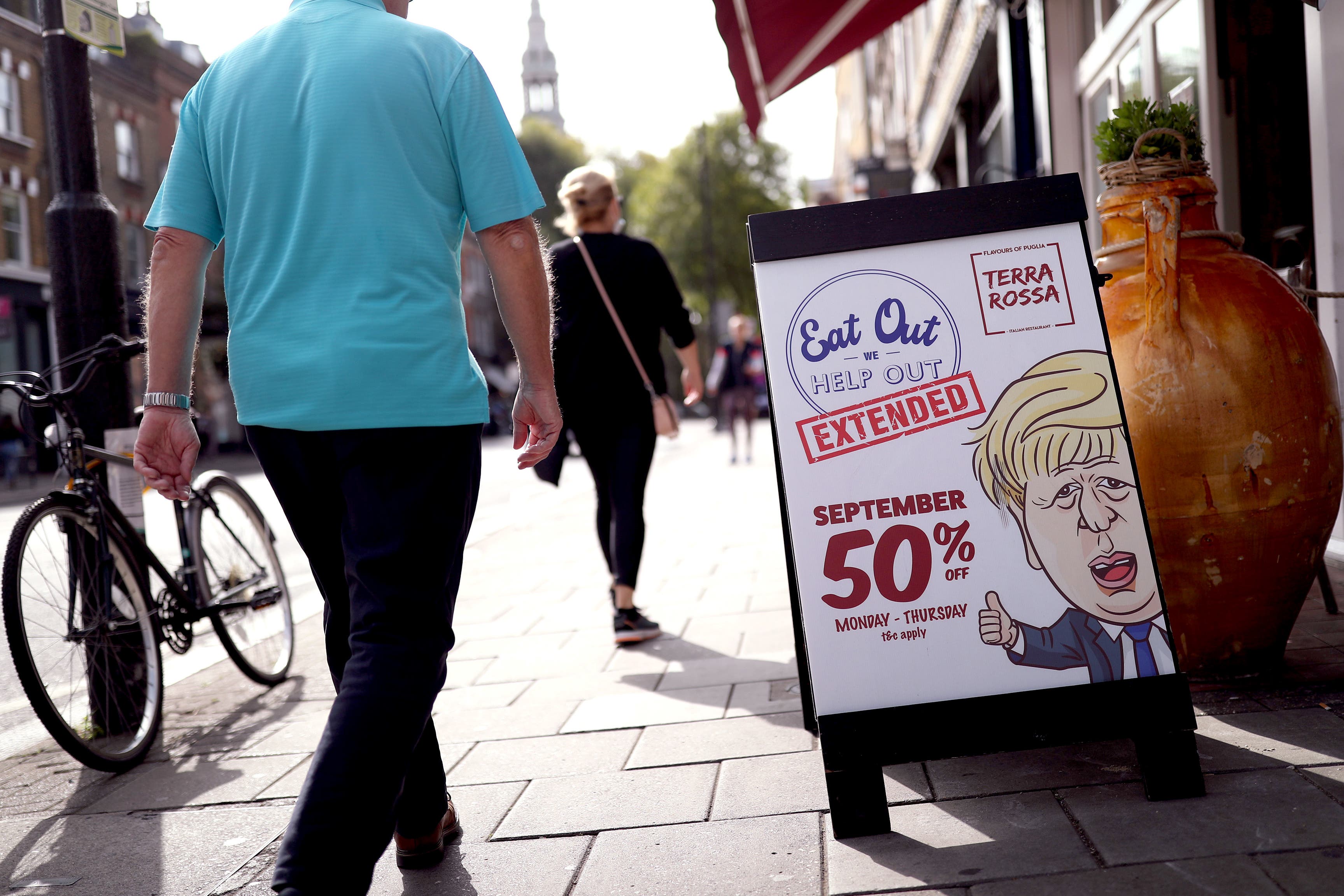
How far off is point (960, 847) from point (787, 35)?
5.46 meters

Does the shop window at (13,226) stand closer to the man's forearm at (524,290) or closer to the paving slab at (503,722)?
the paving slab at (503,722)

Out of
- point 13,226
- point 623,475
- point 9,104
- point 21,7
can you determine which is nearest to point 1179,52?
point 623,475

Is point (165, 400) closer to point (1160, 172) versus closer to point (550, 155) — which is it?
point (1160, 172)

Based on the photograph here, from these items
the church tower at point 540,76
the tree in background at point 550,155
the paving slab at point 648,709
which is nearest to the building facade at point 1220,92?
the paving slab at point 648,709

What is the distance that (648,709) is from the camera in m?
3.58

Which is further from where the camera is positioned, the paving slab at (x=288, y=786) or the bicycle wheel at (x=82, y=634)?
the bicycle wheel at (x=82, y=634)

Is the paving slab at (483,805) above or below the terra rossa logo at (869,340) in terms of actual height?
below

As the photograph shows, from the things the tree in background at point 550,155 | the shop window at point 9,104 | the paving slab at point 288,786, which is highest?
the tree in background at point 550,155

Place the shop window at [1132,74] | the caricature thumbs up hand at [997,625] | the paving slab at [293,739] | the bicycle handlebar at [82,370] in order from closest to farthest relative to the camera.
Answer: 1. the caricature thumbs up hand at [997,625]
2. the paving slab at [293,739]
3. the bicycle handlebar at [82,370]
4. the shop window at [1132,74]

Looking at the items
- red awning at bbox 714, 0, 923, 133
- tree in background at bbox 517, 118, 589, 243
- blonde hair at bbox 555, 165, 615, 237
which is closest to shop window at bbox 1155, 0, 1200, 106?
red awning at bbox 714, 0, 923, 133

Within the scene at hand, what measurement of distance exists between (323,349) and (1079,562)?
5.01ft

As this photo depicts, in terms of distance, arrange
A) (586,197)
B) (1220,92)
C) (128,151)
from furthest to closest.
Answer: (128,151)
(1220,92)
(586,197)

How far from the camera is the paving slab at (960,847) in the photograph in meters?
2.13

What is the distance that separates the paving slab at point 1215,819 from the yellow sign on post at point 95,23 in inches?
148
